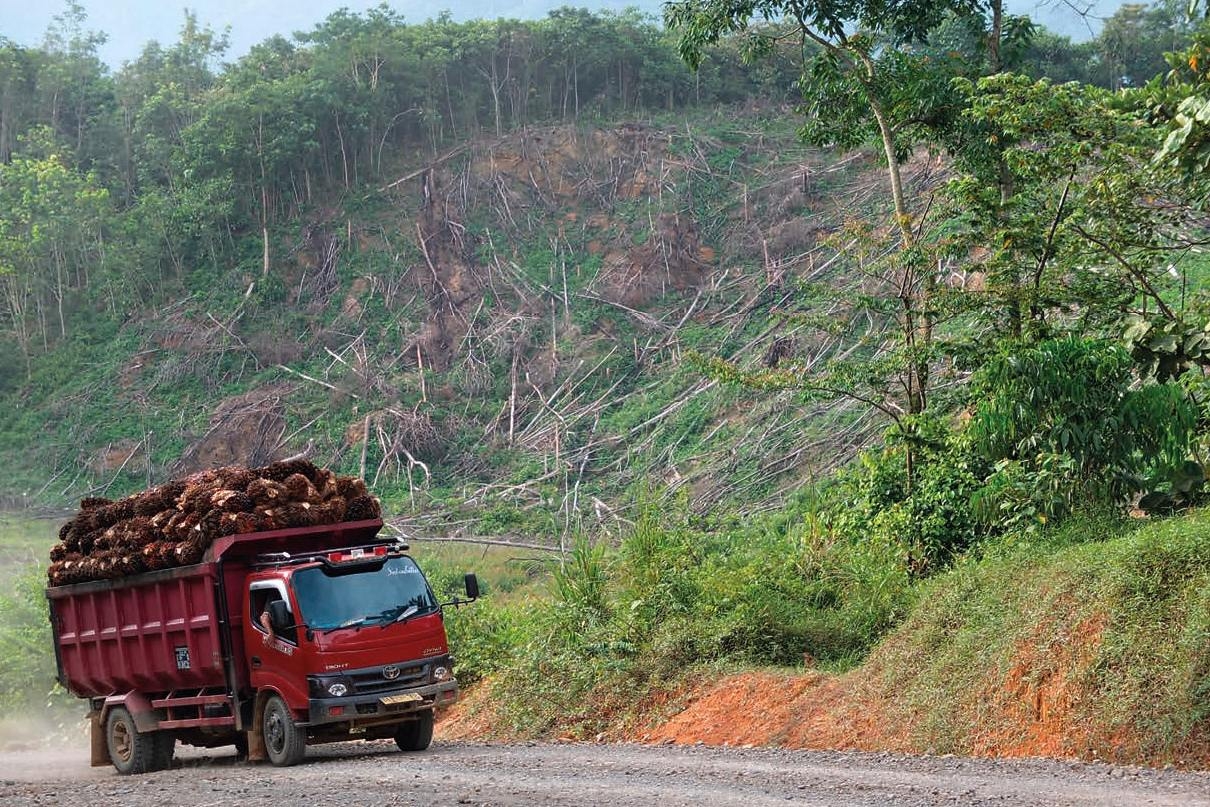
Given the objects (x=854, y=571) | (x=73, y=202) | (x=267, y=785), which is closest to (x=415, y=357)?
(x=73, y=202)

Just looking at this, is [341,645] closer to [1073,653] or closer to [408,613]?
[408,613]

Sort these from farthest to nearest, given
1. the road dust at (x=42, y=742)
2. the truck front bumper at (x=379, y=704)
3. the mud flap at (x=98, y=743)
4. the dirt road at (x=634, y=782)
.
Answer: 1. the road dust at (x=42, y=742)
2. the mud flap at (x=98, y=743)
3. the truck front bumper at (x=379, y=704)
4. the dirt road at (x=634, y=782)

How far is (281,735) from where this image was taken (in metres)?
12.5

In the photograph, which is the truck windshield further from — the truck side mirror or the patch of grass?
the patch of grass

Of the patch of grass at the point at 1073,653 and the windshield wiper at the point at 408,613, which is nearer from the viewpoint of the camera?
the patch of grass at the point at 1073,653

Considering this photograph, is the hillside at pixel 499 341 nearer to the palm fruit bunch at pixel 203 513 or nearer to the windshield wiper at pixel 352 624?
the palm fruit bunch at pixel 203 513

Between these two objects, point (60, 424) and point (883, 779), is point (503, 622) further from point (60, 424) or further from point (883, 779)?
point (60, 424)

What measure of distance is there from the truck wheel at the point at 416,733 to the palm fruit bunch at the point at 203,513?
2.19m

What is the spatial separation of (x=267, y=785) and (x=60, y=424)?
37.1 metres

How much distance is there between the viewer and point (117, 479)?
4109cm

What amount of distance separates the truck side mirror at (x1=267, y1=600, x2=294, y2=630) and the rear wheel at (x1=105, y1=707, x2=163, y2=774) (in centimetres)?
274

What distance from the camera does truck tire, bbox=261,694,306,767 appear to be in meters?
12.3

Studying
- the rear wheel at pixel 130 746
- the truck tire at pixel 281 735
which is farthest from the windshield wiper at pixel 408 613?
the rear wheel at pixel 130 746

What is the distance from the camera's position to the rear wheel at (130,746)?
13.8 meters
